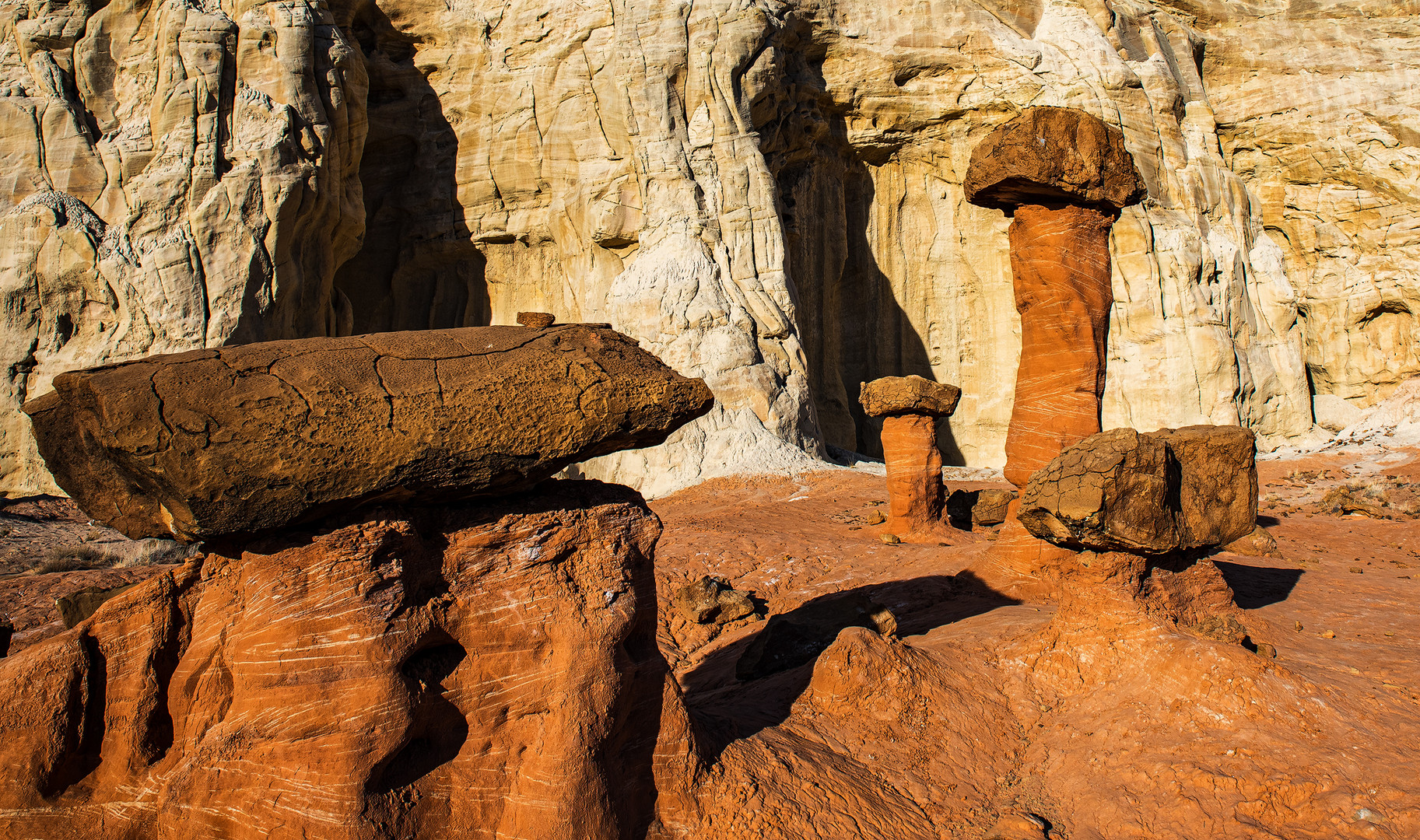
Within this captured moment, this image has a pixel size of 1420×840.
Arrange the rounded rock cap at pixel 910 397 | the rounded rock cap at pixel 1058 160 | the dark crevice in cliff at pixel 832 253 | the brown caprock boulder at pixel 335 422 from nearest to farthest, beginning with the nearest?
the brown caprock boulder at pixel 335 422 → the rounded rock cap at pixel 1058 160 → the rounded rock cap at pixel 910 397 → the dark crevice in cliff at pixel 832 253

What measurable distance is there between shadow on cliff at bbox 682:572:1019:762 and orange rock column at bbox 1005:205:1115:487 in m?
1.20

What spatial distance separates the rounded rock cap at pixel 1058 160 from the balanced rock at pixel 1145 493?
2.17m

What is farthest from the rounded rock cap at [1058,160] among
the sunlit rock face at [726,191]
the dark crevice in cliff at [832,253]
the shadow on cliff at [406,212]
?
the shadow on cliff at [406,212]

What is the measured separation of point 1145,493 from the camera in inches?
211

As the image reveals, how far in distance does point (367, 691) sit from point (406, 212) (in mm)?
18244

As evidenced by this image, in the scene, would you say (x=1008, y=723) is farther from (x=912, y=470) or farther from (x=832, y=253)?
(x=832, y=253)

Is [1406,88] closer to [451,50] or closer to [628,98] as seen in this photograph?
[628,98]

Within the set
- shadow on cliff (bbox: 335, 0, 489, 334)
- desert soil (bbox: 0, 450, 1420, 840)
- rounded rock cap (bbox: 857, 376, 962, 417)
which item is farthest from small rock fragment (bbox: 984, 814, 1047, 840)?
shadow on cliff (bbox: 335, 0, 489, 334)

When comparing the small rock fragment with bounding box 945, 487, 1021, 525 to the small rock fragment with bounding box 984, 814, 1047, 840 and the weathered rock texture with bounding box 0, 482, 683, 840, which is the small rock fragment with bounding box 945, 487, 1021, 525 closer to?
the small rock fragment with bounding box 984, 814, 1047, 840

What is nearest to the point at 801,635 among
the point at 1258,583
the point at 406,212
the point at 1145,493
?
the point at 1145,493

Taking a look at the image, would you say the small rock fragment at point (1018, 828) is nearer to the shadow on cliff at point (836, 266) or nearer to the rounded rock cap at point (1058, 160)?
the rounded rock cap at point (1058, 160)

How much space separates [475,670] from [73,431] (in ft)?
5.98

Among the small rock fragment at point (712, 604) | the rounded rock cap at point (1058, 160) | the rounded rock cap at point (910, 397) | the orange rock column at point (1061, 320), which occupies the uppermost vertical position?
the rounded rock cap at point (1058, 160)

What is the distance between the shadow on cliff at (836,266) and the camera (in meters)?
18.7
